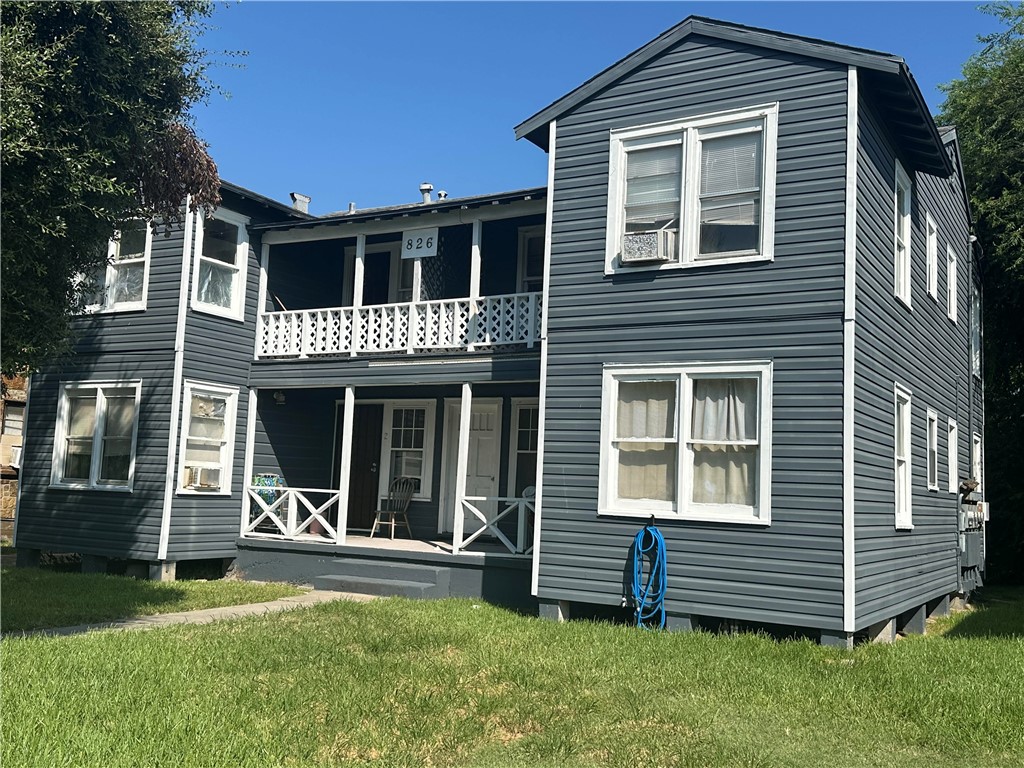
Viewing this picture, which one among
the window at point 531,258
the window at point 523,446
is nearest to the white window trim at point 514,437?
the window at point 523,446

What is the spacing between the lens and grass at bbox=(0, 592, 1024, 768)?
20.5ft

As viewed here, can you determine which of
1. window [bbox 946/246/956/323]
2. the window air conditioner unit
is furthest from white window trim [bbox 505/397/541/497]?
window [bbox 946/246/956/323]

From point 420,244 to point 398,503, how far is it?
4456mm

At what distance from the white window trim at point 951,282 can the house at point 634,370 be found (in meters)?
0.08

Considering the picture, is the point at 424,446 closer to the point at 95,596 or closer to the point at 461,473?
the point at 461,473

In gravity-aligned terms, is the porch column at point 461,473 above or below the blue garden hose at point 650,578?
above

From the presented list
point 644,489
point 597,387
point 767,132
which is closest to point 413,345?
point 597,387

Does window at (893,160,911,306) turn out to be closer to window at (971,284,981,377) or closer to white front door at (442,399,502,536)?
window at (971,284,981,377)

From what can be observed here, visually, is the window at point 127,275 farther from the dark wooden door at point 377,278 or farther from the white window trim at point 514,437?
the white window trim at point 514,437

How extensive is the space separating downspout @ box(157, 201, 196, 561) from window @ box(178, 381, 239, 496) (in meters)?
0.16

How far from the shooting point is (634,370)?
37.5 ft

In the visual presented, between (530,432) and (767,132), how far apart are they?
23.1 ft

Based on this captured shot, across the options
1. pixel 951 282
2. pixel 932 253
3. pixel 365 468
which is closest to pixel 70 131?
pixel 365 468

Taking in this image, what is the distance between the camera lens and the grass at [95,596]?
11008 mm
